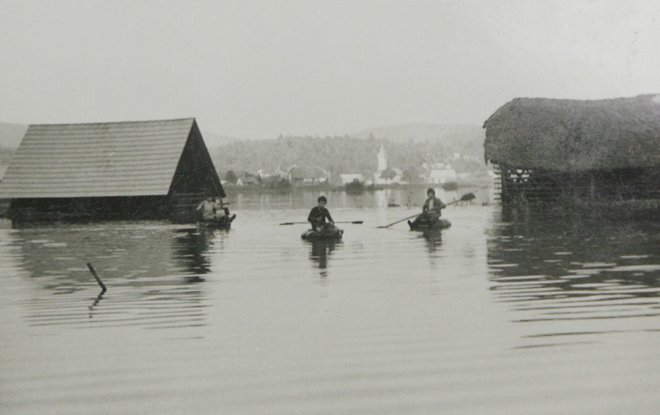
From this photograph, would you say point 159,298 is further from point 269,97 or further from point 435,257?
point 269,97

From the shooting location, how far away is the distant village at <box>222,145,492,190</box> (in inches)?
1258

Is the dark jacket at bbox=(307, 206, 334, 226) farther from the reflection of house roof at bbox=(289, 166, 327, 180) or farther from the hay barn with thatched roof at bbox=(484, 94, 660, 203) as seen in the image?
the reflection of house roof at bbox=(289, 166, 327, 180)

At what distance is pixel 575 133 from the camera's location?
21.3 m

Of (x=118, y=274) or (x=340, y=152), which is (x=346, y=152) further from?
(x=118, y=274)

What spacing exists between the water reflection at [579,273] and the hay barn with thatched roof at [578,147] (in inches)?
171

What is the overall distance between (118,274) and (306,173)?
28796 mm

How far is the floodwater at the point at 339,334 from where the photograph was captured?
4.10 metres

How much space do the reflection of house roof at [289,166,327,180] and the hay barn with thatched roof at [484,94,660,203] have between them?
1499cm

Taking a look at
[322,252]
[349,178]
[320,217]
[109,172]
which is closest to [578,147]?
[320,217]

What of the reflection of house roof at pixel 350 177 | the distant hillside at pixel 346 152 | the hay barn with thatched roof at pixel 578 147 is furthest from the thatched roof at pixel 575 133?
the reflection of house roof at pixel 350 177

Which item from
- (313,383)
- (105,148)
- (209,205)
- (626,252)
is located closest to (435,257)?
(626,252)

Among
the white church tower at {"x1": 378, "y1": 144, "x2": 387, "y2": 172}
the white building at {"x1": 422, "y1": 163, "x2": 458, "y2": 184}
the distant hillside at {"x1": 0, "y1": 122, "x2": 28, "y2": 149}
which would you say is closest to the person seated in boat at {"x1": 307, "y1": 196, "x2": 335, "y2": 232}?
the distant hillside at {"x1": 0, "y1": 122, "x2": 28, "y2": 149}

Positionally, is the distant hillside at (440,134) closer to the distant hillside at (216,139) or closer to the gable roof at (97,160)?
the distant hillside at (216,139)

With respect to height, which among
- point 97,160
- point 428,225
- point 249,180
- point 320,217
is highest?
point 97,160
